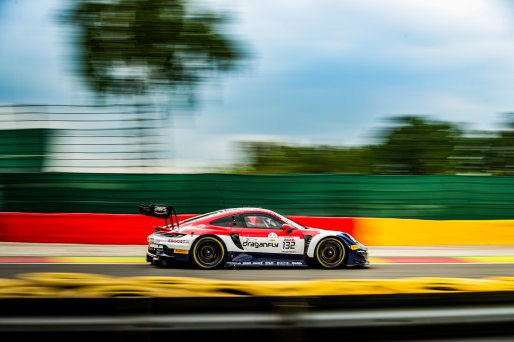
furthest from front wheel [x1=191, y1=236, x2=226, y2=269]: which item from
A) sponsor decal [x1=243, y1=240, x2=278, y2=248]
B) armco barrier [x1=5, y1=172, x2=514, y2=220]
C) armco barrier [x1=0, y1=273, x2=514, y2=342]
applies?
armco barrier [x1=0, y1=273, x2=514, y2=342]

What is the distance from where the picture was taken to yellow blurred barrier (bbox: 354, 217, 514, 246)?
16.3m

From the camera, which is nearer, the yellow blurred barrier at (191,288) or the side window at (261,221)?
the yellow blurred barrier at (191,288)

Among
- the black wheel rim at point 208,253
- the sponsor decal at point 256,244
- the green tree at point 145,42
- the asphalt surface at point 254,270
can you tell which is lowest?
the asphalt surface at point 254,270

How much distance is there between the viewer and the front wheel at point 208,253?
1117 cm

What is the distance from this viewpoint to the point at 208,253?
36.8 ft

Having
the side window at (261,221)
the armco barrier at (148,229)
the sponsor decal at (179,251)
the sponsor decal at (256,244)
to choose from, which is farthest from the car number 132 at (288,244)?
the armco barrier at (148,229)

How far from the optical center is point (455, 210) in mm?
16953

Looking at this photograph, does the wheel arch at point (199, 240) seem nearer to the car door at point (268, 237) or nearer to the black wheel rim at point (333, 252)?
the car door at point (268, 237)

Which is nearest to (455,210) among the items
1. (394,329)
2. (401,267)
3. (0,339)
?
(401,267)

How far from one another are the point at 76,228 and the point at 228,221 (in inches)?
223

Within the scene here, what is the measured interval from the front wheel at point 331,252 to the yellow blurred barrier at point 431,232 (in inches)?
181

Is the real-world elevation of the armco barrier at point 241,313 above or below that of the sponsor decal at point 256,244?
below

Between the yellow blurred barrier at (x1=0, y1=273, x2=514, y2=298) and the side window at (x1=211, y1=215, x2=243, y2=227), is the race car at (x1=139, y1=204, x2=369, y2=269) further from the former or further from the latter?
the yellow blurred barrier at (x1=0, y1=273, x2=514, y2=298)

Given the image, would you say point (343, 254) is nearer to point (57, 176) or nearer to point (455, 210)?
point (455, 210)
